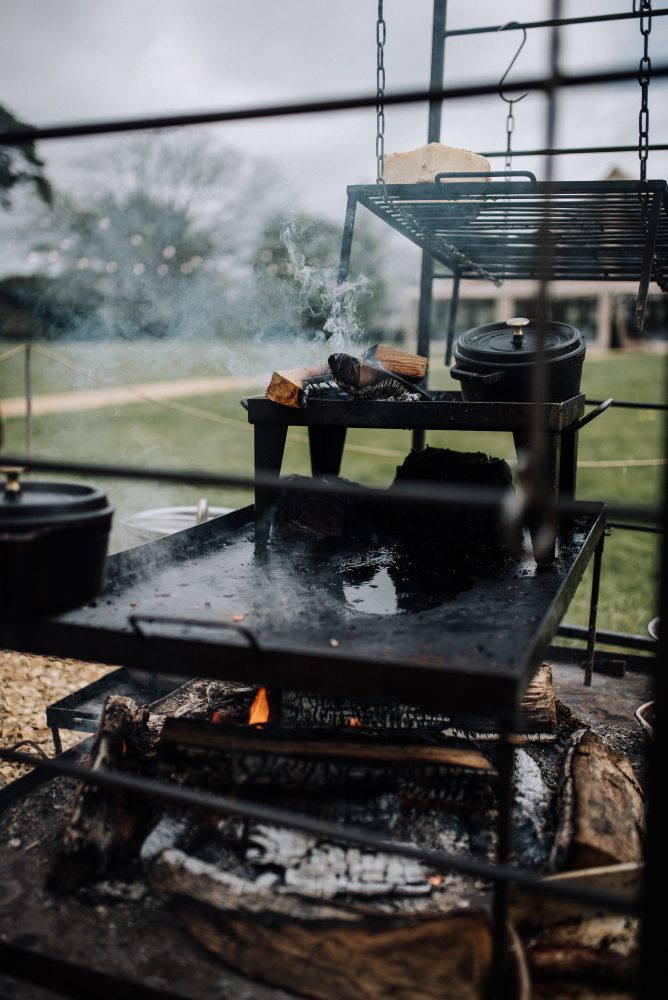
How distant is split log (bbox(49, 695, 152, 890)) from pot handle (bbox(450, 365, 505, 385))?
189 centimetres

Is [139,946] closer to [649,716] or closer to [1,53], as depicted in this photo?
[649,716]

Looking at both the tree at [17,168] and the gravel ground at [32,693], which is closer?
the gravel ground at [32,693]

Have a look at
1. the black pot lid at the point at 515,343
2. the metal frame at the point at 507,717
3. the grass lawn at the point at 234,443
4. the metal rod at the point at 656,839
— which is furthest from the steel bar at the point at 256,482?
the grass lawn at the point at 234,443

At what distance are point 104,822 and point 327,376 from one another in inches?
75.7

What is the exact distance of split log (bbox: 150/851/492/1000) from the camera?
179cm

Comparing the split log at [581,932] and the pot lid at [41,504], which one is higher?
the pot lid at [41,504]

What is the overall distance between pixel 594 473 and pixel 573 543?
9.97 meters

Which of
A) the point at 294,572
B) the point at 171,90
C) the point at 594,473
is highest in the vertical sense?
the point at 171,90

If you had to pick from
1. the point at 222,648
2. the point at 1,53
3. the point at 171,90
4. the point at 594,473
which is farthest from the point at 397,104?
the point at 171,90

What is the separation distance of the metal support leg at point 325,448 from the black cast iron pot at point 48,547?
6.15ft

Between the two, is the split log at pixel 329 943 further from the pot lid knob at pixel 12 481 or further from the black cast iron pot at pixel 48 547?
the pot lid knob at pixel 12 481

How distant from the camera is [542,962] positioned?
1.96 m

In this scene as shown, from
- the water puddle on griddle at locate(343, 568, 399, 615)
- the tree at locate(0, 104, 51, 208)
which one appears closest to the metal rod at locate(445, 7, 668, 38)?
the water puddle on griddle at locate(343, 568, 399, 615)

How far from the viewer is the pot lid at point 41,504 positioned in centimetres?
193
